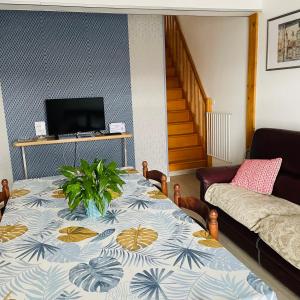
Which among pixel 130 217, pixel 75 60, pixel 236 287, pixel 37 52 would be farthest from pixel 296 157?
pixel 37 52

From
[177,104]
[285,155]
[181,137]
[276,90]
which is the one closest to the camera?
[285,155]

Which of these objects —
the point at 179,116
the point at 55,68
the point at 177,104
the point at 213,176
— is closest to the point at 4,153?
the point at 55,68

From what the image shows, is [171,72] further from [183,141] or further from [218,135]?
[218,135]

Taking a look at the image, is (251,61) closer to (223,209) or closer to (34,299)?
(223,209)

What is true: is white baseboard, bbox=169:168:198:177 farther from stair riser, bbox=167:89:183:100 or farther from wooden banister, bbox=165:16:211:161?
stair riser, bbox=167:89:183:100

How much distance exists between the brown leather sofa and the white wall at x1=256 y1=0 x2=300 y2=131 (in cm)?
26

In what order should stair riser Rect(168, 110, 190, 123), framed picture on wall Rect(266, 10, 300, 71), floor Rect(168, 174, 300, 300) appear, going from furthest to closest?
stair riser Rect(168, 110, 190, 123) → framed picture on wall Rect(266, 10, 300, 71) → floor Rect(168, 174, 300, 300)

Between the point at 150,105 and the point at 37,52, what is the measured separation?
165 cm

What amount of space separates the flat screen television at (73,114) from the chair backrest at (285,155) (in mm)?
2132

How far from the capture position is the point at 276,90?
3.23m

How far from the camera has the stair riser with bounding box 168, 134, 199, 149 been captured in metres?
5.21

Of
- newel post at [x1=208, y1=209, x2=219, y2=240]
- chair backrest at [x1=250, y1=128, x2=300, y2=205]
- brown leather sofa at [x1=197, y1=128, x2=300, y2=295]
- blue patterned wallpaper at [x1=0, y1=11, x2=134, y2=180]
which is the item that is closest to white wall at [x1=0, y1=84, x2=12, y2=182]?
blue patterned wallpaper at [x1=0, y1=11, x2=134, y2=180]

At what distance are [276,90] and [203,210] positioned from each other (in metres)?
2.17

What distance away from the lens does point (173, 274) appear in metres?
1.08
